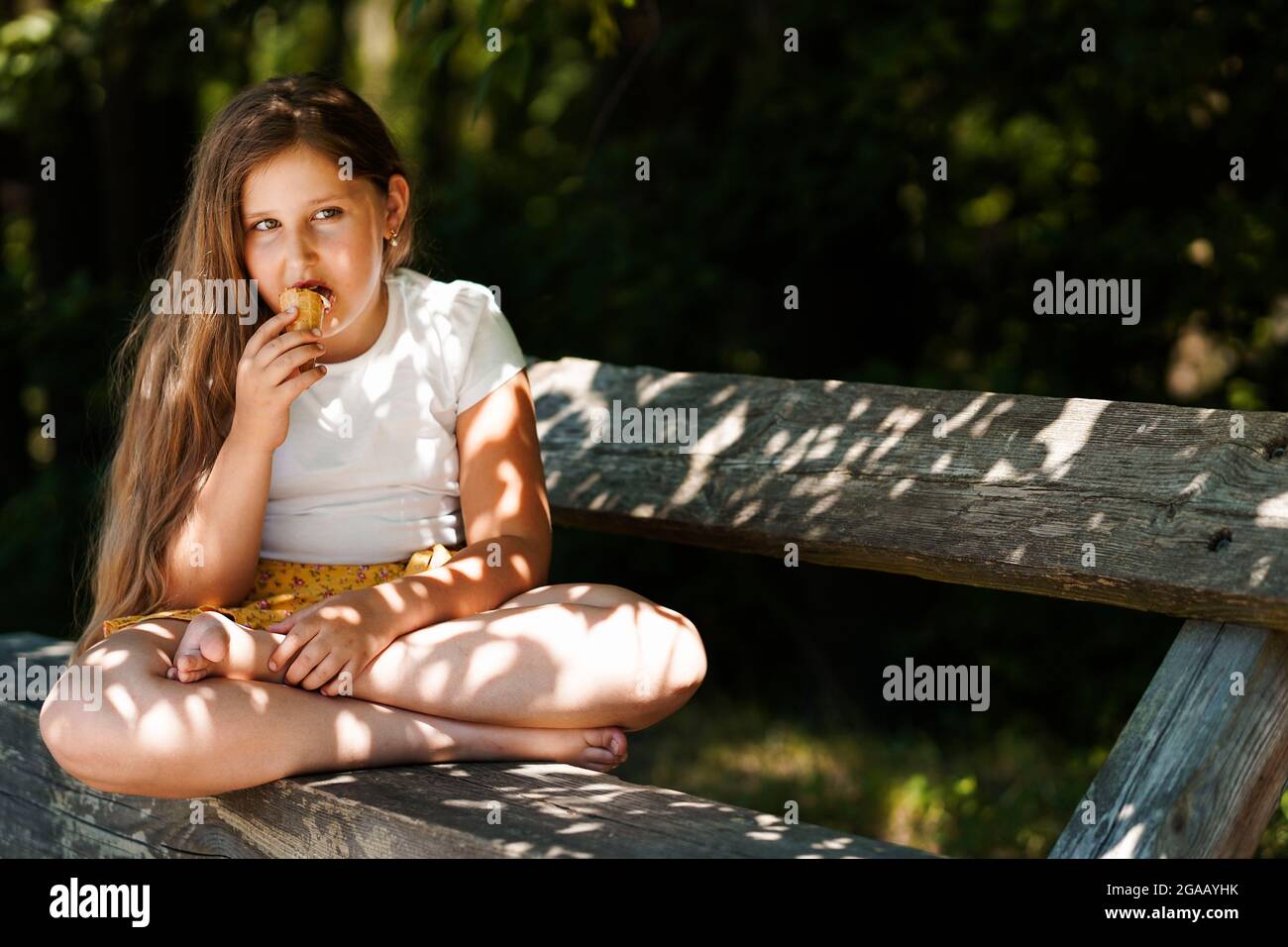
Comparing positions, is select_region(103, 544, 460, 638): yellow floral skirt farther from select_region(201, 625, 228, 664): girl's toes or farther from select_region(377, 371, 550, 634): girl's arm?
select_region(201, 625, 228, 664): girl's toes

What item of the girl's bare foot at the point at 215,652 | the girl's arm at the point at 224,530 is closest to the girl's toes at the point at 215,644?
the girl's bare foot at the point at 215,652

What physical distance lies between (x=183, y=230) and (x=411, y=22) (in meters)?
0.72

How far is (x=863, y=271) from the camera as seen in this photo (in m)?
5.48

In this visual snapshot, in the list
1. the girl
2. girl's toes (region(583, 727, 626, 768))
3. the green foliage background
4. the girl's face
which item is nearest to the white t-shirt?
the girl

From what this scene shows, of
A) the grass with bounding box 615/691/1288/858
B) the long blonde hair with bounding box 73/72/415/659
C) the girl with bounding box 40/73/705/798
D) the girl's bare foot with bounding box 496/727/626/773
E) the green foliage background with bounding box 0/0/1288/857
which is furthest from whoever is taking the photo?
the green foliage background with bounding box 0/0/1288/857

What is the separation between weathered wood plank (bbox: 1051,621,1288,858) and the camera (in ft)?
6.93

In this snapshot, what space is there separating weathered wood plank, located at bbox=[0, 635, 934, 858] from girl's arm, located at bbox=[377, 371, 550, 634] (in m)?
0.33

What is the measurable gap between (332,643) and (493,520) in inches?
21.3

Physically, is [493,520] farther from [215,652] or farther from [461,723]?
[215,652]

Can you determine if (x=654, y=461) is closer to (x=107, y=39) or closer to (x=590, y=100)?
(x=107, y=39)

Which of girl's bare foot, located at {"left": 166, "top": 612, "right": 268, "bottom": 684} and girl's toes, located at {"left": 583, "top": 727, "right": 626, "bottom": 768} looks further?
girl's toes, located at {"left": 583, "top": 727, "right": 626, "bottom": 768}

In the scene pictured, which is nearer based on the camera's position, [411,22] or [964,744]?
[411,22]
